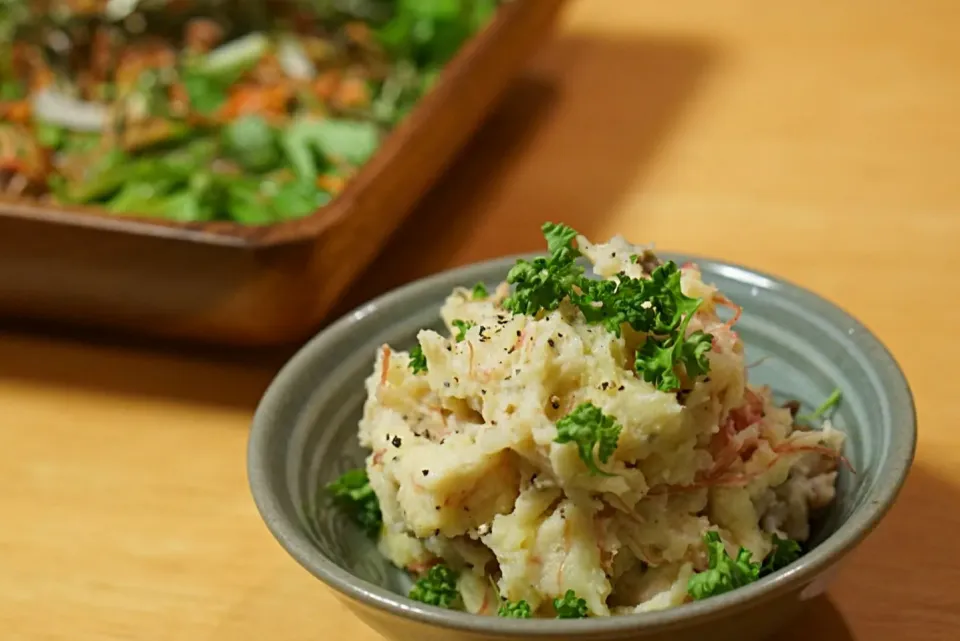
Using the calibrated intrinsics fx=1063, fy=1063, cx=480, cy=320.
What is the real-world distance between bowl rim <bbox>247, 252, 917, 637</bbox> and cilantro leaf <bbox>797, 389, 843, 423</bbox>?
0.05m

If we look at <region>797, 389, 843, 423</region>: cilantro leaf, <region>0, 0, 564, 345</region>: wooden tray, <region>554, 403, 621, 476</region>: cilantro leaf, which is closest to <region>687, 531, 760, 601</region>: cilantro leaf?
<region>554, 403, 621, 476</region>: cilantro leaf

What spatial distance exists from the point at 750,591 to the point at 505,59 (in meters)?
1.31

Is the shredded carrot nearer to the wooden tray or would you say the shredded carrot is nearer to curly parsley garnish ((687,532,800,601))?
the wooden tray

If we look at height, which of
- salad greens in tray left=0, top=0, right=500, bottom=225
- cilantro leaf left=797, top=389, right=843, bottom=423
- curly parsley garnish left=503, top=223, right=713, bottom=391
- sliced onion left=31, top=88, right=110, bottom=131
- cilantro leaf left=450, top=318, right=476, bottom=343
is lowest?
sliced onion left=31, top=88, right=110, bottom=131

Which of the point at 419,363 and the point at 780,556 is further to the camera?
the point at 419,363

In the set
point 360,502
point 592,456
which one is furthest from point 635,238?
point 592,456

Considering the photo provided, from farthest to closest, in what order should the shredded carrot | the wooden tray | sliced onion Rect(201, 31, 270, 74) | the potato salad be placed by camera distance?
sliced onion Rect(201, 31, 270, 74) → the shredded carrot → the wooden tray → the potato salad

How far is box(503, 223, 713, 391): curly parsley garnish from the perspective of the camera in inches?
33.1

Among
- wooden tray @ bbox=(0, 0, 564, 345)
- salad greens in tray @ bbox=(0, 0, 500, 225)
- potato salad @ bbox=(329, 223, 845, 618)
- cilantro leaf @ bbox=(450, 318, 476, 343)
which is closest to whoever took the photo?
potato salad @ bbox=(329, 223, 845, 618)

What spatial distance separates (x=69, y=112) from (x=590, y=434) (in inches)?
63.2

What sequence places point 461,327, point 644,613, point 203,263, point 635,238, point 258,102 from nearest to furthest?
point 644,613 < point 461,327 < point 203,263 < point 635,238 < point 258,102

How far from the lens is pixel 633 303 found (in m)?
0.87

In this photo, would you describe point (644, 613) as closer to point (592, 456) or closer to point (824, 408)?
point (592, 456)

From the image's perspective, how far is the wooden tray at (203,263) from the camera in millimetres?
1269
